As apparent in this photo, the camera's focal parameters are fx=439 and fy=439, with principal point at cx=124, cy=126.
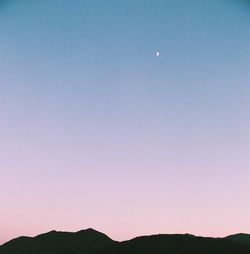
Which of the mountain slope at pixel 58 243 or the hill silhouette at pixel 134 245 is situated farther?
the mountain slope at pixel 58 243

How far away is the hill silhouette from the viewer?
207 feet

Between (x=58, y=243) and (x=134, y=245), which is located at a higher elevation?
(x=58, y=243)

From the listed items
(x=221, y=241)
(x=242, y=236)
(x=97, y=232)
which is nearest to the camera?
(x=221, y=241)

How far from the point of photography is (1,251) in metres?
138

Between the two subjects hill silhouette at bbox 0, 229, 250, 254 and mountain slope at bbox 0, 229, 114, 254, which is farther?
mountain slope at bbox 0, 229, 114, 254

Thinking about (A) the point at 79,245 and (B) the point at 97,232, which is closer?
(A) the point at 79,245

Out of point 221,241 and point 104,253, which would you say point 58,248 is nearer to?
point 104,253

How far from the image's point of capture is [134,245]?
80.1 m

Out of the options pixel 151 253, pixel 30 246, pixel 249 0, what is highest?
pixel 30 246

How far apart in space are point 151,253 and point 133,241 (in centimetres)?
1186

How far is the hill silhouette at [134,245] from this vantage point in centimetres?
6319

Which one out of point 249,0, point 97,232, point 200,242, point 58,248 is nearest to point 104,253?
point 200,242

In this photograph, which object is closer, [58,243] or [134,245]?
[134,245]

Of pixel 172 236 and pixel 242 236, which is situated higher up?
pixel 242 236
